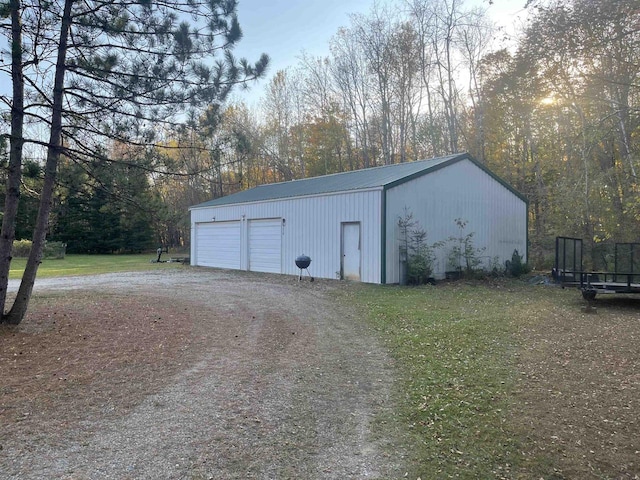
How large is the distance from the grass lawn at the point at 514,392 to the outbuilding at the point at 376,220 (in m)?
4.45

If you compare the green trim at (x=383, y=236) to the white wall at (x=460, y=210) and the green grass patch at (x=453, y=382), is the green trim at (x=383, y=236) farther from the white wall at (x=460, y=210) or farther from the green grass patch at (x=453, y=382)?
the green grass patch at (x=453, y=382)

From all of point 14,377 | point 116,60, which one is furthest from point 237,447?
point 116,60

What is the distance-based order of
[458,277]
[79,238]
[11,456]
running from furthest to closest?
[79,238]
[458,277]
[11,456]

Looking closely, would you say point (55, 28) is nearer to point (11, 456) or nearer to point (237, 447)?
point (11, 456)

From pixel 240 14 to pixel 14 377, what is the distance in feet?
19.3

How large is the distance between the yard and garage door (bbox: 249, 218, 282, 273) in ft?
25.8

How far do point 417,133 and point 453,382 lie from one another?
24.3m

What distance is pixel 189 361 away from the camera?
5.05m

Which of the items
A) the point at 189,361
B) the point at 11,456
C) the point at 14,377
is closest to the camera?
the point at 11,456

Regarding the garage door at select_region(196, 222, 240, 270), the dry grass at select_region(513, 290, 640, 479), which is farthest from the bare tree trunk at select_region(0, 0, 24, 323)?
the garage door at select_region(196, 222, 240, 270)

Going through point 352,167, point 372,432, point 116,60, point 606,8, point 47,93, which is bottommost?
point 372,432

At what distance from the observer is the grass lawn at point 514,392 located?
9.52 ft

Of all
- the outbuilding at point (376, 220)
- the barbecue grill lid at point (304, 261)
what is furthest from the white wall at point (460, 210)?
the barbecue grill lid at point (304, 261)

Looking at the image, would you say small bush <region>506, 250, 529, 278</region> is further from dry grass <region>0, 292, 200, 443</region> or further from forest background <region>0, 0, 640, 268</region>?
dry grass <region>0, 292, 200, 443</region>
